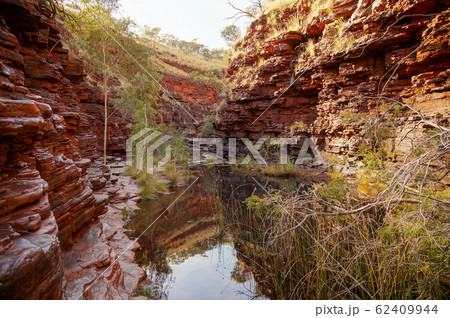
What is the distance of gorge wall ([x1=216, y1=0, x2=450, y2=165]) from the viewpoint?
666 centimetres

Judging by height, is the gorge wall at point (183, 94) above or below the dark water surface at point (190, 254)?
above

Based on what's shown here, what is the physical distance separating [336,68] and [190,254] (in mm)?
9919

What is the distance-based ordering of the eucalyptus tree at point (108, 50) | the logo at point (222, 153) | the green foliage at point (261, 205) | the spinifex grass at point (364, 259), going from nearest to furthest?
1. the spinifex grass at point (364, 259)
2. the green foliage at point (261, 205)
3. the eucalyptus tree at point (108, 50)
4. the logo at point (222, 153)

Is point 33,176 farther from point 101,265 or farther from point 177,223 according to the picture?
point 177,223

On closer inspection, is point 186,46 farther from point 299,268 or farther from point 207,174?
point 299,268

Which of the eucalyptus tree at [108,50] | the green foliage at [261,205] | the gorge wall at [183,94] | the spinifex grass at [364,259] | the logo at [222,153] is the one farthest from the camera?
the gorge wall at [183,94]

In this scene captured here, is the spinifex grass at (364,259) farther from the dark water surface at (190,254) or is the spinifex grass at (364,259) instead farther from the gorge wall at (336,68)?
the gorge wall at (336,68)

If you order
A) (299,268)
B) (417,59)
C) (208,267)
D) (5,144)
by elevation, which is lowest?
(208,267)

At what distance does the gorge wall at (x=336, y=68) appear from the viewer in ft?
21.9

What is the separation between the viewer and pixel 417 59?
7020mm

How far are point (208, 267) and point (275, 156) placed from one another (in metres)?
9.83

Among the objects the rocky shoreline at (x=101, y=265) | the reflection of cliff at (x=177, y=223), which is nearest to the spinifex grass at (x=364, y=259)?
the reflection of cliff at (x=177, y=223)

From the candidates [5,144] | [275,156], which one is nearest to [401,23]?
[275,156]

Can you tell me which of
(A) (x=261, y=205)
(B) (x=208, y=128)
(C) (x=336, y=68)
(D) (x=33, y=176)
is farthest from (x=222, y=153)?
(D) (x=33, y=176)
